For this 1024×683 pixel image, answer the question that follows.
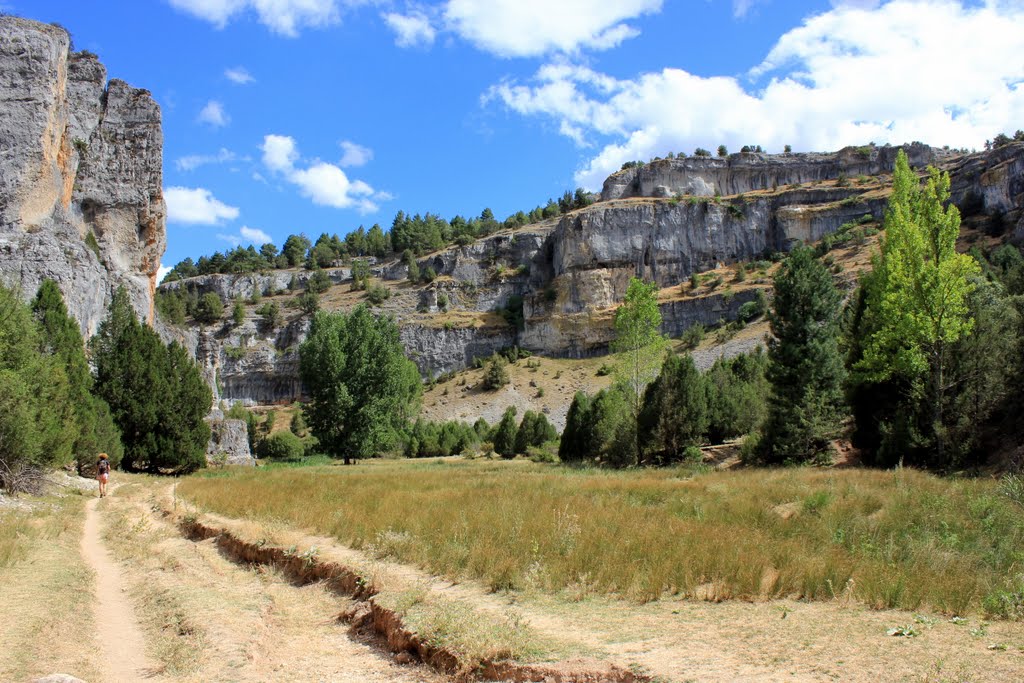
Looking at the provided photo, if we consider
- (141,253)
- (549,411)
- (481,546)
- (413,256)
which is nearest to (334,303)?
(413,256)

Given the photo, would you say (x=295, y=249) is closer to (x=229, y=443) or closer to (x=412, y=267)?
(x=412, y=267)

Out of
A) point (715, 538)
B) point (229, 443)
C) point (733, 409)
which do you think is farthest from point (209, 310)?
point (715, 538)

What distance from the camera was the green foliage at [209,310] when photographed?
109938 millimetres

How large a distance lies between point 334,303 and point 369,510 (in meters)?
109

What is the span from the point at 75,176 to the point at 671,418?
4744cm

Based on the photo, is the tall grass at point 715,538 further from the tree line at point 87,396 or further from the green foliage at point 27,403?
the tree line at point 87,396

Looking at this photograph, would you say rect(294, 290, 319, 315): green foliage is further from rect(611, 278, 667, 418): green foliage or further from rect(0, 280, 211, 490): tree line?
rect(611, 278, 667, 418): green foliage

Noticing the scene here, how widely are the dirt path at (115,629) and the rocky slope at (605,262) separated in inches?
3674

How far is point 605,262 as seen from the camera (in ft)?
359

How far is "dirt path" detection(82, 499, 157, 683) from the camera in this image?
18.1 feet

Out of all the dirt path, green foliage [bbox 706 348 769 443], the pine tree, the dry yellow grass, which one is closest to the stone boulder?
→ the pine tree

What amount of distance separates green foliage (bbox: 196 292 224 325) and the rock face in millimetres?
60768

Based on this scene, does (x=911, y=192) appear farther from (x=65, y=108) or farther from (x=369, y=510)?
(x=65, y=108)

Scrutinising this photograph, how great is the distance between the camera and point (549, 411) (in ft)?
275
